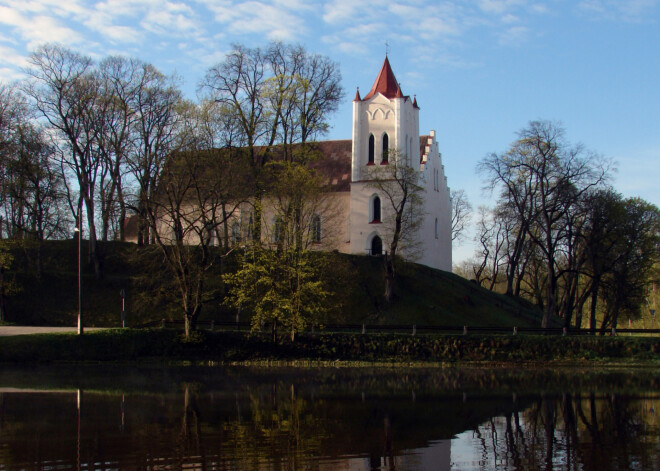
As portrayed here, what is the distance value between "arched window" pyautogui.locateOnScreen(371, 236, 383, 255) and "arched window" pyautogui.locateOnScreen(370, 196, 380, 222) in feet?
4.81

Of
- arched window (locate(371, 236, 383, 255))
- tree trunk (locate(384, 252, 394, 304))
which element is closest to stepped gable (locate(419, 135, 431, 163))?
arched window (locate(371, 236, 383, 255))

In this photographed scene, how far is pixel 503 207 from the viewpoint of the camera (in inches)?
2088

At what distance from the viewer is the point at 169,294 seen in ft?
133

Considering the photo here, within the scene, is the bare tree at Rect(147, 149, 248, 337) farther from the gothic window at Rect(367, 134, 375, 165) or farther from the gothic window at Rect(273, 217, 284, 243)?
the gothic window at Rect(367, 134, 375, 165)

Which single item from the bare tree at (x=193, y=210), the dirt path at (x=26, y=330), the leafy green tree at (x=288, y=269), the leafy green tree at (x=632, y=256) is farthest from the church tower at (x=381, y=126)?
the dirt path at (x=26, y=330)

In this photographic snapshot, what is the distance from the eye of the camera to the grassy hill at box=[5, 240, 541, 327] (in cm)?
4447

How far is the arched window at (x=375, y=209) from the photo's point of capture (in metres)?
59.9

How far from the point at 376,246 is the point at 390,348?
70.7 feet

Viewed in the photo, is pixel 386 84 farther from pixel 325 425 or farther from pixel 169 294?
pixel 325 425

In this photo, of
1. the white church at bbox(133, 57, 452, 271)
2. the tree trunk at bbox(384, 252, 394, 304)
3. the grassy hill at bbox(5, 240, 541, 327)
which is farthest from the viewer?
the white church at bbox(133, 57, 452, 271)

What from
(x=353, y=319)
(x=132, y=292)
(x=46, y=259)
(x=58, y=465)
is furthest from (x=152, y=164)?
(x=58, y=465)

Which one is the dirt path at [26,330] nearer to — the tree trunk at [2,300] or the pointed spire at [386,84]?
the tree trunk at [2,300]

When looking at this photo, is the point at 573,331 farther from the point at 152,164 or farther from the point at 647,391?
the point at 152,164

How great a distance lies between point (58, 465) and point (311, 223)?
29568mm
